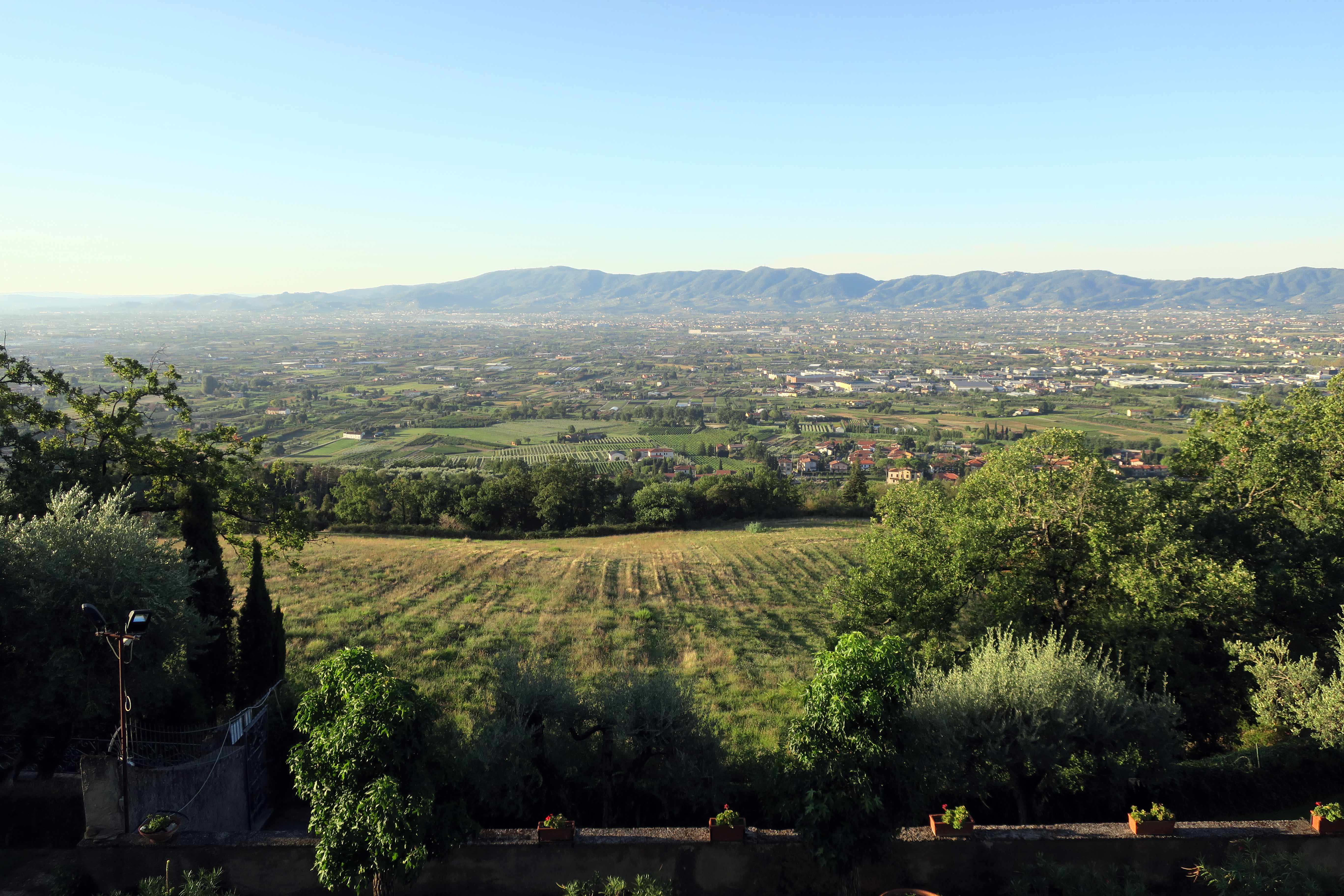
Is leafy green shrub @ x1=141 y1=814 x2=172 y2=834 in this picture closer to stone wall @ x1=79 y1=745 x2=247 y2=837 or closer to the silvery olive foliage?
stone wall @ x1=79 y1=745 x2=247 y2=837

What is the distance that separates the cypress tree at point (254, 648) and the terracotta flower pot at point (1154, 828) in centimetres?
1370

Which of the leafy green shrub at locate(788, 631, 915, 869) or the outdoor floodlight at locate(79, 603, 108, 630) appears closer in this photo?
the outdoor floodlight at locate(79, 603, 108, 630)

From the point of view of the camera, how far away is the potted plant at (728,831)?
339 inches

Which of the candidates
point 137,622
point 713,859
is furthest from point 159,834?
point 713,859

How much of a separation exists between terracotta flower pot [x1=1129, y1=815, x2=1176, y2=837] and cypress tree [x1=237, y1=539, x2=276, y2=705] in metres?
13.7

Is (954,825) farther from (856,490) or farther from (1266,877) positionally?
(856,490)

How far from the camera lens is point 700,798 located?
9.72 m

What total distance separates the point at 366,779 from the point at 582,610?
575 inches

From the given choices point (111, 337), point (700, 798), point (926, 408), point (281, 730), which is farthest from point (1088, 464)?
point (111, 337)

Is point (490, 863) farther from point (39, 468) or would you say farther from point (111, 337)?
point (111, 337)

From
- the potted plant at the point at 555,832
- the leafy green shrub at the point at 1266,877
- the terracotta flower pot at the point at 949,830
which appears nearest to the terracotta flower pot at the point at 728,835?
the potted plant at the point at 555,832

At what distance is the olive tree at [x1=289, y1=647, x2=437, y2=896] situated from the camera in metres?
7.25

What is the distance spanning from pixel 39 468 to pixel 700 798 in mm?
14160

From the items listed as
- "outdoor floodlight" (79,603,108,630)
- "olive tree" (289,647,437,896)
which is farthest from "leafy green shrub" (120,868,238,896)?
"outdoor floodlight" (79,603,108,630)
